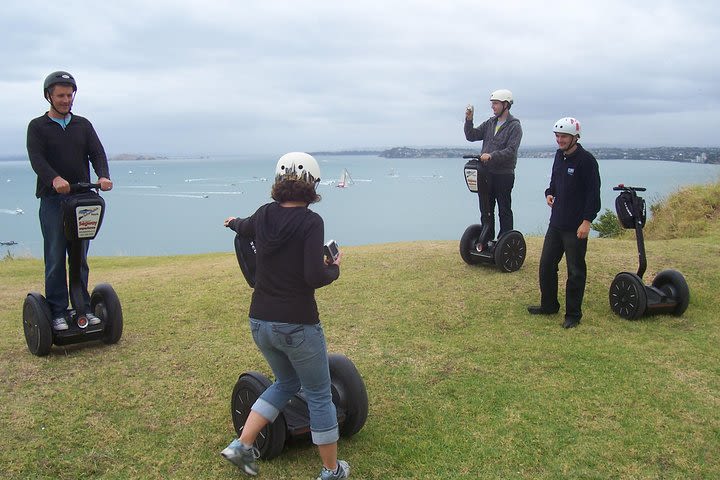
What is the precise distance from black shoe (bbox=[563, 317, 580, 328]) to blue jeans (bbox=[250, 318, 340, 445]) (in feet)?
12.7

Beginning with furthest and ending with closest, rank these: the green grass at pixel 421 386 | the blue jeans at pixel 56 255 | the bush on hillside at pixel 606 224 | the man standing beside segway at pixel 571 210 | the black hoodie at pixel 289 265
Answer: the bush on hillside at pixel 606 224 < the man standing beside segway at pixel 571 210 < the blue jeans at pixel 56 255 < the green grass at pixel 421 386 < the black hoodie at pixel 289 265

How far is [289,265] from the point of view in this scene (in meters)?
3.48

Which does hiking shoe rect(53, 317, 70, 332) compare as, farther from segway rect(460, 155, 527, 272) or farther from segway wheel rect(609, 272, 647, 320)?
segway wheel rect(609, 272, 647, 320)

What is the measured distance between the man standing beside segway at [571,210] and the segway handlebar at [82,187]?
4647 mm

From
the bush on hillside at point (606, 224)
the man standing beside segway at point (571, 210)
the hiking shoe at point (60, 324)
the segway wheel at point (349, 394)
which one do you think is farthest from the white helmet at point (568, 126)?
the bush on hillside at point (606, 224)

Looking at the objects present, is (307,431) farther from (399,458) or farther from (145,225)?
(145,225)

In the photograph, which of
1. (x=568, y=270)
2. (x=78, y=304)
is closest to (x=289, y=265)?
(x=78, y=304)

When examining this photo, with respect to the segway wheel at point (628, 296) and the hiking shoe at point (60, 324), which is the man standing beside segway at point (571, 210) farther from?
the hiking shoe at point (60, 324)

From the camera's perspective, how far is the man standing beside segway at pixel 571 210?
21.0 ft

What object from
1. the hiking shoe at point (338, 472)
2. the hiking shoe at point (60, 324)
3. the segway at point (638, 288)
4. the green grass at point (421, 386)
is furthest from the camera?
the segway at point (638, 288)

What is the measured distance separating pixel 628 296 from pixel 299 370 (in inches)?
187

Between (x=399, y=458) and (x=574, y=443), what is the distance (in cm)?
125

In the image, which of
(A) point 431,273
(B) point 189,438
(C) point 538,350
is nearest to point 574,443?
(C) point 538,350

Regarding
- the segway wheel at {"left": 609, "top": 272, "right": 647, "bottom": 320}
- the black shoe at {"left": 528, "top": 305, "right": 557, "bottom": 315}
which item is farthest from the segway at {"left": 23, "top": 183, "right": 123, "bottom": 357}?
the segway wheel at {"left": 609, "top": 272, "right": 647, "bottom": 320}
